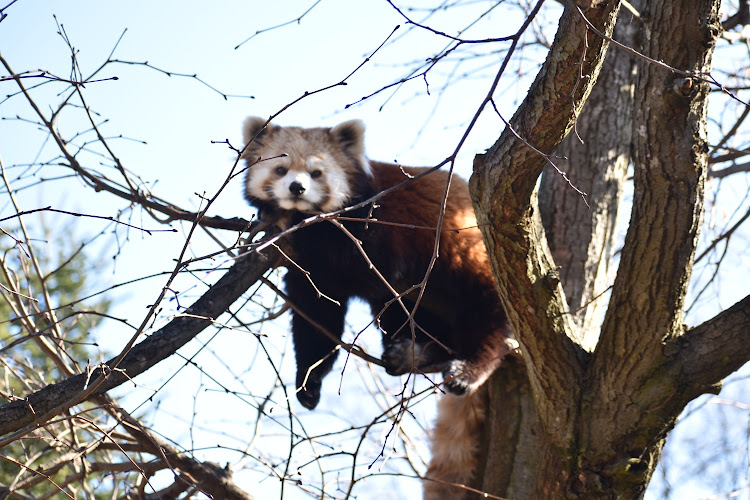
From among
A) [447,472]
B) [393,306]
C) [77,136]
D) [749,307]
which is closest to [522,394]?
[447,472]

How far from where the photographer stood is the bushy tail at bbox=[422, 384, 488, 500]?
14.8ft

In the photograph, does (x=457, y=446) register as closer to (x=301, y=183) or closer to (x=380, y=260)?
(x=380, y=260)

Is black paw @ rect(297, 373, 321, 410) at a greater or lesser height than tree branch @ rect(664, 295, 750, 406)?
greater

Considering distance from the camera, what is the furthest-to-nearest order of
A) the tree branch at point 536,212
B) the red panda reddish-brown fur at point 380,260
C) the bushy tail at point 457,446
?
1. the bushy tail at point 457,446
2. the red panda reddish-brown fur at point 380,260
3. the tree branch at point 536,212

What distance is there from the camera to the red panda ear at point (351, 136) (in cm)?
491

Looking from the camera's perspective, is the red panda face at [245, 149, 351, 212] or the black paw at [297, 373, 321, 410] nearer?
the red panda face at [245, 149, 351, 212]

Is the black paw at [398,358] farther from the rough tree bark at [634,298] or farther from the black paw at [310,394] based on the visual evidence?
the rough tree bark at [634,298]

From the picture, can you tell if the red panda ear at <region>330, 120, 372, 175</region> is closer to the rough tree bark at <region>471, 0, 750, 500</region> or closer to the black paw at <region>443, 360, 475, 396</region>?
the black paw at <region>443, 360, 475, 396</region>

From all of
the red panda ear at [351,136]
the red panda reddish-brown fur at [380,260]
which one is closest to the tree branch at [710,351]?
the red panda reddish-brown fur at [380,260]

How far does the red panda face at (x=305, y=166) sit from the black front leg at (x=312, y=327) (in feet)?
1.63

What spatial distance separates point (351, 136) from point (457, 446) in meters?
2.09

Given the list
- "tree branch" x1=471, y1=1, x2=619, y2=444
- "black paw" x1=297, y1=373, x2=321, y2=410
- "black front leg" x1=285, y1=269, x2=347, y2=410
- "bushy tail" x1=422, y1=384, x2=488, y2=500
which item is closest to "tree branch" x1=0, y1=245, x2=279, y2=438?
"black front leg" x1=285, y1=269, x2=347, y2=410

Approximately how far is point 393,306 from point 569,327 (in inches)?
64.9

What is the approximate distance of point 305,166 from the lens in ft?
14.8
